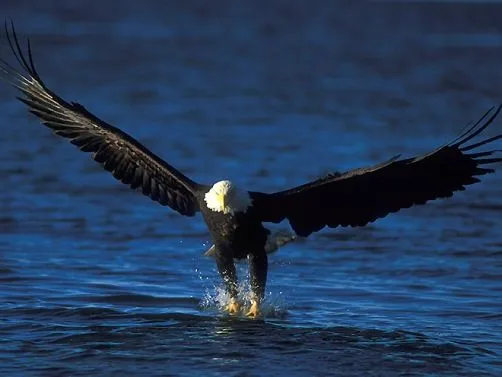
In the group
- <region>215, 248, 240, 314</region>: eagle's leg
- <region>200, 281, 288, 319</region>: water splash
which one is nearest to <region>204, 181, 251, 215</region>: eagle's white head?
<region>215, 248, 240, 314</region>: eagle's leg

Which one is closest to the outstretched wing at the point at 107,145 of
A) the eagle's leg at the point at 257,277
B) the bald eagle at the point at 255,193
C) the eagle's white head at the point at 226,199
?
the bald eagle at the point at 255,193

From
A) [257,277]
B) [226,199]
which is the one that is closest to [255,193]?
[226,199]

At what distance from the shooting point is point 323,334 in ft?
31.8

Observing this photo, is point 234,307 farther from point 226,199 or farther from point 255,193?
point 226,199

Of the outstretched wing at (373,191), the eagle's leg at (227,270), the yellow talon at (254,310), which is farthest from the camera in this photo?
the yellow talon at (254,310)

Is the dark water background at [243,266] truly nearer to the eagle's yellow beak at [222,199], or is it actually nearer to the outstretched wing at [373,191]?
the outstretched wing at [373,191]

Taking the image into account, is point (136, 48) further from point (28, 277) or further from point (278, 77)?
point (28, 277)

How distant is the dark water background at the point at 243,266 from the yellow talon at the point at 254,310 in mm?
97

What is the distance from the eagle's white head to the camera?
971 centimetres

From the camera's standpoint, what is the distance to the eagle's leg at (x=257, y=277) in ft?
33.0

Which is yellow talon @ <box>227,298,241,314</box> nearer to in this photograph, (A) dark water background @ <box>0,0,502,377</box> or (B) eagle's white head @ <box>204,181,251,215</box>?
(A) dark water background @ <box>0,0,502,377</box>

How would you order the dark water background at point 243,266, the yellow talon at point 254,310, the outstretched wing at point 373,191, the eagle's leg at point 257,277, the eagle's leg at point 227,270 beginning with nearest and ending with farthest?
the dark water background at point 243,266, the outstretched wing at point 373,191, the eagle's leg at point 227,270, the eagle's leg at point 257,277, the yellow talon at point 254,310

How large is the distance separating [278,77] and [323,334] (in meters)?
15.7

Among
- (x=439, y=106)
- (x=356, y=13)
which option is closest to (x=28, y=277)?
(x=439, y=106)
